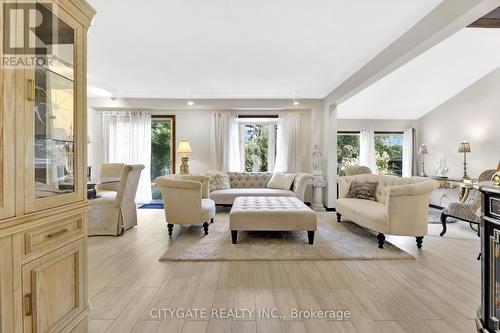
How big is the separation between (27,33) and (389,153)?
8.04 meters

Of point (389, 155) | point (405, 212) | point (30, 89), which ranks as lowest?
point (405, 212)

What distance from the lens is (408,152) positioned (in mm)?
7109

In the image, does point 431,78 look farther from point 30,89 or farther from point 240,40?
point 30,89

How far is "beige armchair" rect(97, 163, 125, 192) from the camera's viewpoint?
486 cm

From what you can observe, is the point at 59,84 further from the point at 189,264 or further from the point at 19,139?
the point at 189,264

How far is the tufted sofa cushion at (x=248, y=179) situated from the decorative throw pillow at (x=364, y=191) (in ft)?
7.05

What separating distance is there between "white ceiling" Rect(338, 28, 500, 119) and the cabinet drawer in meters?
5.37

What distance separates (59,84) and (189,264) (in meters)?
2.03

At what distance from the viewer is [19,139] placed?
1214 mm

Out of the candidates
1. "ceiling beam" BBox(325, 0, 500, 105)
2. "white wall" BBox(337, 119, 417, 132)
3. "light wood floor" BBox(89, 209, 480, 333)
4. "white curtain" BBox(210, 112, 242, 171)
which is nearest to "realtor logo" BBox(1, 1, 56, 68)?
"light wood floor" BBox(89, 209, 480, 333)

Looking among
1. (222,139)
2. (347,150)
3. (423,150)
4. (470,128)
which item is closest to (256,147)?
(222,139)

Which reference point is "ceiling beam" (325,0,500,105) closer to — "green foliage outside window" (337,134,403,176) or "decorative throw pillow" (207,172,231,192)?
"decorative throw pillow" (207,172,231,192)

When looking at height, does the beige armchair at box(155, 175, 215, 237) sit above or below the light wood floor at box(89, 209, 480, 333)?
above

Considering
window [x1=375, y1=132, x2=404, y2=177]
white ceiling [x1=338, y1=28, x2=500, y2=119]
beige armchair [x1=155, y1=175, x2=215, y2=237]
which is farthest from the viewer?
window [x1=375, y1=132, x2=404, y2=177]
